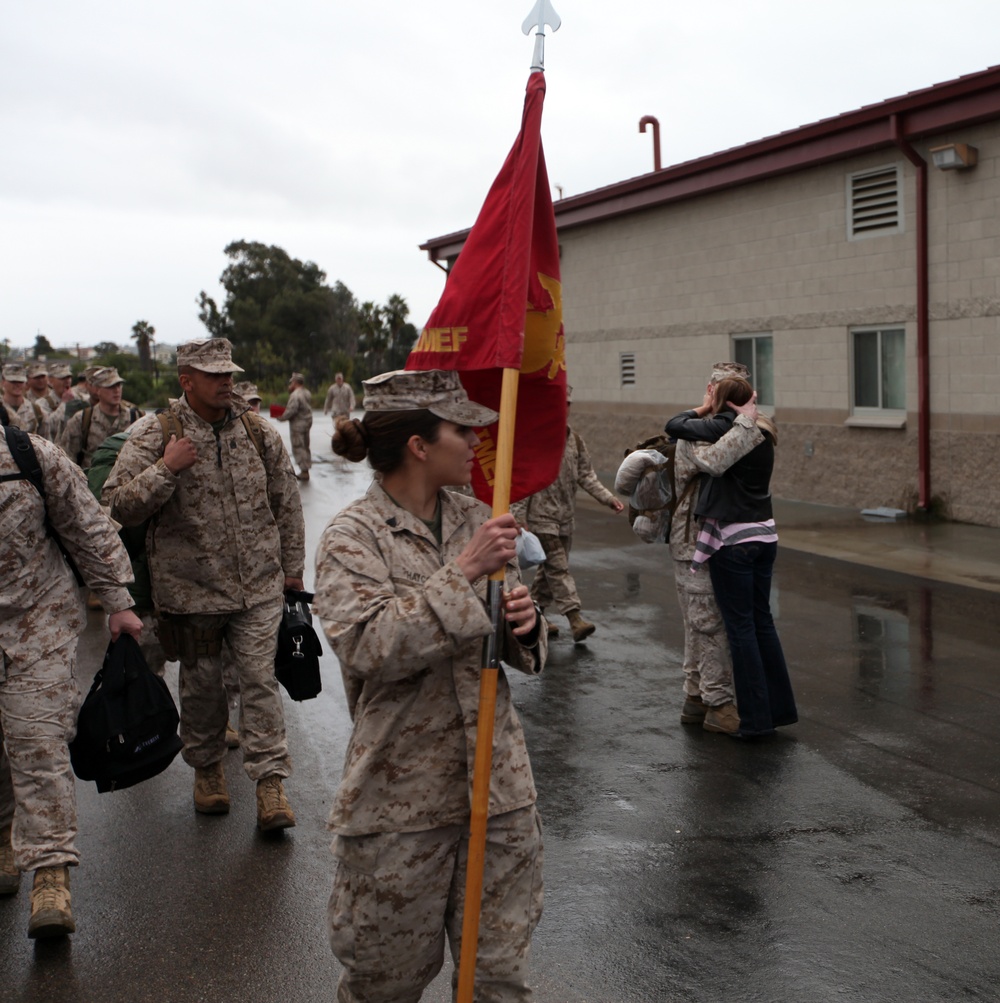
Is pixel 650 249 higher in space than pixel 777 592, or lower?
higher

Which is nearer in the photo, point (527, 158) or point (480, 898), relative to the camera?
point (480, 898)

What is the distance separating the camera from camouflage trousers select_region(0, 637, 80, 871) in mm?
4504

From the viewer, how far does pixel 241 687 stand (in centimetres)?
568

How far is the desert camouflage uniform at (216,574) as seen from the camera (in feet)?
18.3

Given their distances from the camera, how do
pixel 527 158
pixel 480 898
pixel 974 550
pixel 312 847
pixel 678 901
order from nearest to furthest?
pixel 480 898
pixel 527 158
pixel 678 901
pixel 312 847
pixel 974 550

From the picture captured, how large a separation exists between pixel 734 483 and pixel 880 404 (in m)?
10.4

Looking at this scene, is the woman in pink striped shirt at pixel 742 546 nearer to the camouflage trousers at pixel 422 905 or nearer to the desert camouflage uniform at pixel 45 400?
the camouflage trousers at pixel 422 905

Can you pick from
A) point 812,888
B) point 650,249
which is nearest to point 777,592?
point 812,888

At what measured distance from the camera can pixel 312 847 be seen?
5277 mm

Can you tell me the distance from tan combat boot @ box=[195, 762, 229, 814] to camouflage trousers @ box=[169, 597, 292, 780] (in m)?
0.06

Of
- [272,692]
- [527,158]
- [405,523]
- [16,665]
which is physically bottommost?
[272,692]

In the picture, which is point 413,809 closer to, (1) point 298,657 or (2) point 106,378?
(1) point 298,657

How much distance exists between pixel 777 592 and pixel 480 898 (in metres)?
8.34

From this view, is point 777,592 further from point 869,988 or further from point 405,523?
point 405,523
